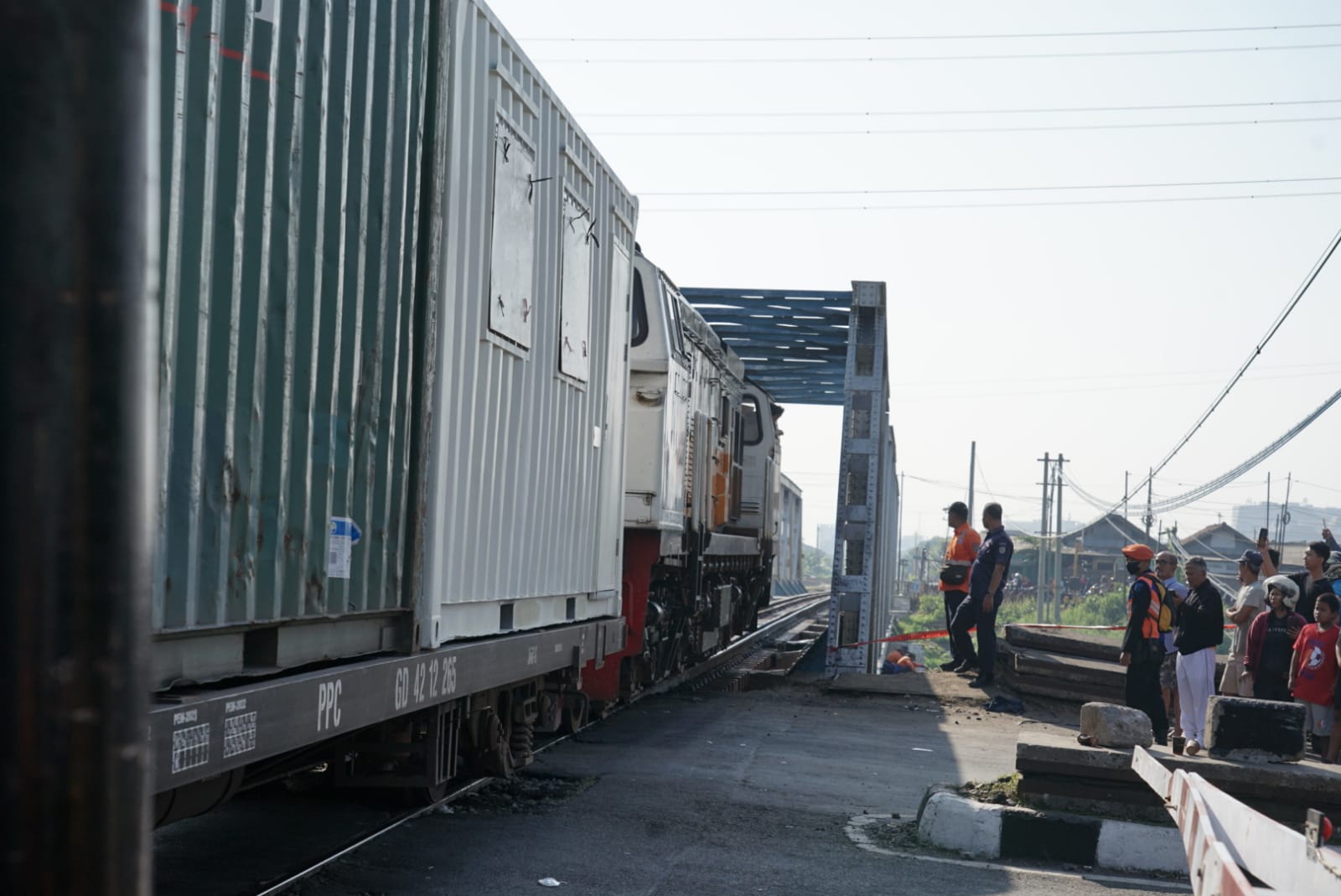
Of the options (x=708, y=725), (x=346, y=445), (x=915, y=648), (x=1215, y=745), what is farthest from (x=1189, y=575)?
(x=915, y=648)

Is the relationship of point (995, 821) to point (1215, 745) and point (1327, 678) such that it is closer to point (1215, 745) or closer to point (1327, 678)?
point (1215, 745)

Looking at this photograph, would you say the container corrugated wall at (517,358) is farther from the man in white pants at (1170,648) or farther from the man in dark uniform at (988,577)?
the man in dark uniform at (988,577)

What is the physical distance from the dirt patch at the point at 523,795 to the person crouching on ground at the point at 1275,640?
5357 millimetres

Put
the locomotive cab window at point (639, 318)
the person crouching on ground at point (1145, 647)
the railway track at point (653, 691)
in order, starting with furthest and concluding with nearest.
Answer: the locomotive cab window at point (639, 318) → the person crouching on ground at point (1145, 647) → the railway track at point (653, 691)

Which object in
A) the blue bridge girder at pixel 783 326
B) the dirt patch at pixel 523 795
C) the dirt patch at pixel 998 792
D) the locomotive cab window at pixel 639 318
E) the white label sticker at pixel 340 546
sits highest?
the blue bridge girder at pixel 783 326

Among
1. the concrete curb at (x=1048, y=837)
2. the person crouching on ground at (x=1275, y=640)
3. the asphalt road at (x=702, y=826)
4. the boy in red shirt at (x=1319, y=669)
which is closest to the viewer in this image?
the asphalt road at (x=702, y=826)

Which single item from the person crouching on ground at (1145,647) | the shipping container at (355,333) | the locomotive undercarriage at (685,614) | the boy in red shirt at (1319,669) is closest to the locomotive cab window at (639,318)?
the locomotive undercarriage at (685,614)

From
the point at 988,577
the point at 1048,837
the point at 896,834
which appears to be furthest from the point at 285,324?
the point at 988,577

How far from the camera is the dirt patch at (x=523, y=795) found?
7711 mm

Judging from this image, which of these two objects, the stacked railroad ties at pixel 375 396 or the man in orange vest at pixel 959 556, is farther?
the man in orange vest at pixel 959 556

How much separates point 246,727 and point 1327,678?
8416mm

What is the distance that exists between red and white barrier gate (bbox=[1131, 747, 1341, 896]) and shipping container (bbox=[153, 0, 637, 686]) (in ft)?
Result: 8.63

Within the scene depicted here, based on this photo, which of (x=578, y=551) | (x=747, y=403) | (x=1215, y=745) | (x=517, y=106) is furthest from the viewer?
(x=747, y=403)

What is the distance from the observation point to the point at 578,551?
8477 mm
